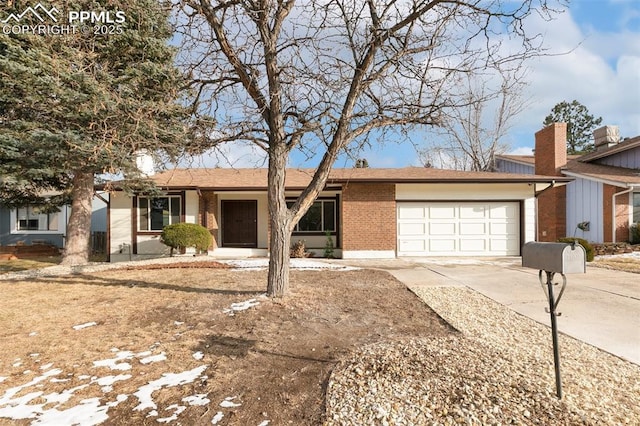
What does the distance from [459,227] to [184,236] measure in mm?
10136

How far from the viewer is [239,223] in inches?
599

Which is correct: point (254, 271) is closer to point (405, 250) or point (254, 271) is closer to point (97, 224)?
point (405, 250)

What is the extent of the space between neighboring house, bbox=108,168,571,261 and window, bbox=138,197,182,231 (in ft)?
0.12

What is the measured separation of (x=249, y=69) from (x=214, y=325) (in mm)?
3924

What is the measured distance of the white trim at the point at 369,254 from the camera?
12859 millimetres

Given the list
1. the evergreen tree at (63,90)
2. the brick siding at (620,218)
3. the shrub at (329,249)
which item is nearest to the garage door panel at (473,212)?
the shrub at (329,249)

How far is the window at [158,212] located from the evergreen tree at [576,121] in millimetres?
33262

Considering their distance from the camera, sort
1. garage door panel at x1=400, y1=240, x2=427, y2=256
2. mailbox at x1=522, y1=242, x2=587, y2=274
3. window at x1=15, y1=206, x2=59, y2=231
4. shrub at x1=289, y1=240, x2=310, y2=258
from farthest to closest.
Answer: window at x1=15, y1=206, x2=59, y2=231, garage door panel at x1=400, y1=240, x2=427, y2=256, shrub at x1=289, y1=240, x2=310, y2=258, mailbox at x1=522, y1=242, x2=587, y2=274

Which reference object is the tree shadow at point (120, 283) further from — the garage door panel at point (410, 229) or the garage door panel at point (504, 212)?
the garage door panel at point (504, 212)

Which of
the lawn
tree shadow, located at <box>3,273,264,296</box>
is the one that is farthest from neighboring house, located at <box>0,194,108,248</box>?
the lawn

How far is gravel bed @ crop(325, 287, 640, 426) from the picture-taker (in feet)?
8.25

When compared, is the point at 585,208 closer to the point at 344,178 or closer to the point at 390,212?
the point at 390,212

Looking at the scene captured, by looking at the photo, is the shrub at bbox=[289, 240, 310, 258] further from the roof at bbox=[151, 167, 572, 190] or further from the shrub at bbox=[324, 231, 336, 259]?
the roof at bbox=[151, 167, 572, 190]

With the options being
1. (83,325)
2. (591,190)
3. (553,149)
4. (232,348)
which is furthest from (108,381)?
(553,149)
